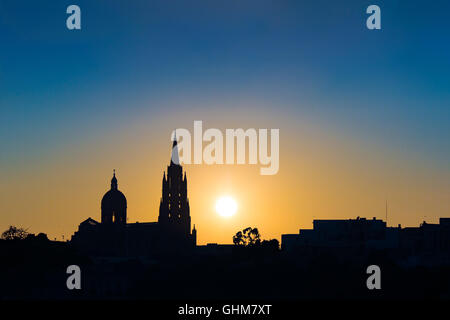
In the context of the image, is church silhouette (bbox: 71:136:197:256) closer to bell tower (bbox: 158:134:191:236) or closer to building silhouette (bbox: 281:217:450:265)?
bell tower (bbox: 158:134:191:236)

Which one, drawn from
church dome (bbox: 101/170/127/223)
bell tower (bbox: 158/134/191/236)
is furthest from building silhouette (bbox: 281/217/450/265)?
church dome (bbox: 101/170/127/223)

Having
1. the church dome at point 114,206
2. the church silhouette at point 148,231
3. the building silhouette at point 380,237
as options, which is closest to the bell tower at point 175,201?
the church silhouette at point 148,231

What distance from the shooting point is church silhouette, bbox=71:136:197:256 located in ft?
625

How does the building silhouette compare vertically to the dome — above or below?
below

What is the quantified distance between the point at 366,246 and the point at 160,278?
47.2 metres

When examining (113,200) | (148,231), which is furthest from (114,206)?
(148,231)

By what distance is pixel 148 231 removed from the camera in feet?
651

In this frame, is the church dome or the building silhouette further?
the church dome

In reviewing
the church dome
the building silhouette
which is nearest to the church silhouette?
the church dome

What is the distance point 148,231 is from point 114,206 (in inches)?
385

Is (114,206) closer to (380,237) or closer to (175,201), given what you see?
(175,201)
